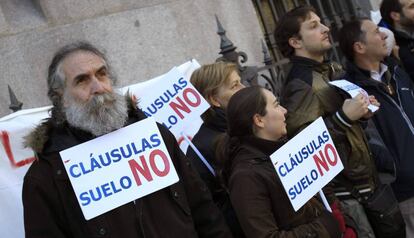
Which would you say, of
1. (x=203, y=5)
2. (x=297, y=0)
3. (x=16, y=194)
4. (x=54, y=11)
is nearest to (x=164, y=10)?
(x=203, y=5)

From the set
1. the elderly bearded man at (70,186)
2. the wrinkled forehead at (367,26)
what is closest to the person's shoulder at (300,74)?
the wrinkled forehead at (367,26)

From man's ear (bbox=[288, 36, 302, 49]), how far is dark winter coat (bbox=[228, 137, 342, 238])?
1040mm

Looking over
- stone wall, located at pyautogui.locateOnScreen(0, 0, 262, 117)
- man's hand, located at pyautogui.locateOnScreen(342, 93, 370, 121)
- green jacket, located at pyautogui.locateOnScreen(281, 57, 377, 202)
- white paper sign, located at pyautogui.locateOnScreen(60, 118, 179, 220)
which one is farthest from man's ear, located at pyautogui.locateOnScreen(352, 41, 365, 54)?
stone wall, located at pyautogui.locateOnScreen(0, 0, 262, 117)

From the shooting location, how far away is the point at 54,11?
5.04 m

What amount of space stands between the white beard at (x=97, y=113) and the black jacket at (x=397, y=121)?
5.43ft

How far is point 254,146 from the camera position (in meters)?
2.64

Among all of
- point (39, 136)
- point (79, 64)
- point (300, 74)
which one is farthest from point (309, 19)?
point (39, 136)

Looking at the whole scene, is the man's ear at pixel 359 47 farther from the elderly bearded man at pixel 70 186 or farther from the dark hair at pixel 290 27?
the elderly bearded man at pixel 70 186

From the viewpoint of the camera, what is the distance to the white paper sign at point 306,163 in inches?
98.3

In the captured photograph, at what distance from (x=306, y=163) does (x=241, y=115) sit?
38 centimetres

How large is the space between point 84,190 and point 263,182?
780 millimetres

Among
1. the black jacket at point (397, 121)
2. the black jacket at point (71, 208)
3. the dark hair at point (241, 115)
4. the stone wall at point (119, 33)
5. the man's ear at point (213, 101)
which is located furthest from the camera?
the stone wall at point (119, 33)

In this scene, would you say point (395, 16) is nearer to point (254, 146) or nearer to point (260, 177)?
point (254, 146)

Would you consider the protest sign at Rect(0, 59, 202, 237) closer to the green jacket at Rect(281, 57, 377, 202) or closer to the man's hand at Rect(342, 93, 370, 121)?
the green jacket at Rect(281, 57, 377, 202)
